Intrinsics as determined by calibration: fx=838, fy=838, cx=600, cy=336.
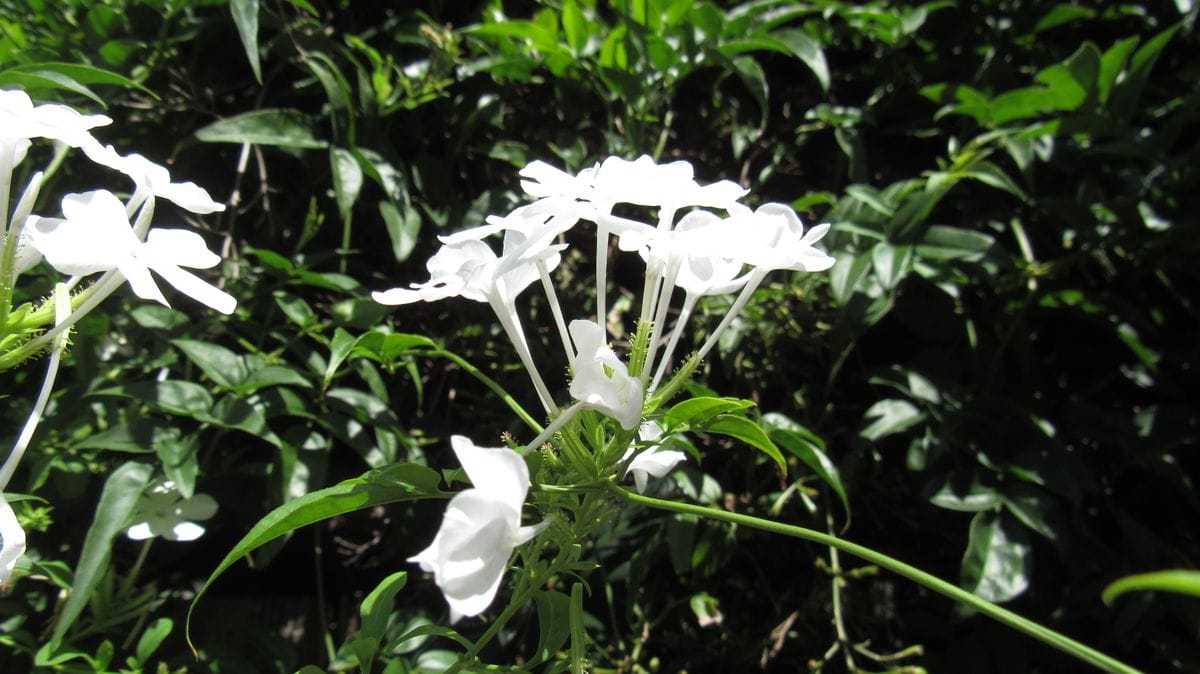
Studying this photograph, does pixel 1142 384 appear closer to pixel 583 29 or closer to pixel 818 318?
pixel 818 318

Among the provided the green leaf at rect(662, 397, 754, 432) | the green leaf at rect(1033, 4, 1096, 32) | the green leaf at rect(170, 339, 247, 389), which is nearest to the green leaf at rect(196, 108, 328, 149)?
the green leaf at rect(170, 339, 247, 389)

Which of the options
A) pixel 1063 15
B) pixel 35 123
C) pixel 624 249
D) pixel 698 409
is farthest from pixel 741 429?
pixel 1063 15

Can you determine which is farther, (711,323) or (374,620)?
(711,323)

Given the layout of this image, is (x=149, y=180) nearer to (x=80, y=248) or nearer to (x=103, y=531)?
(x=80, y=248)

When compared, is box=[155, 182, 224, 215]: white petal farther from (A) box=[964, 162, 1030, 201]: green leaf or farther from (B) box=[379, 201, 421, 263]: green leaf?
(A) box=[964, 162, 1030, 201]: green leaf

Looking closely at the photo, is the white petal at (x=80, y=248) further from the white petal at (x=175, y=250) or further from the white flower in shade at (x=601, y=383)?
the white flower in shade at (x=601, y=383)

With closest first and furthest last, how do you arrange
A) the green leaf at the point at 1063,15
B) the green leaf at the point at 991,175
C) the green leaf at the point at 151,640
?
the green leaf at the point at 151,640 < the green leaf at the point at 991,175 < the green leaf at the point at 1063,15

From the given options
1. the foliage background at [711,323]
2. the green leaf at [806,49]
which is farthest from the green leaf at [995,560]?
the green leaf at [806,49]
